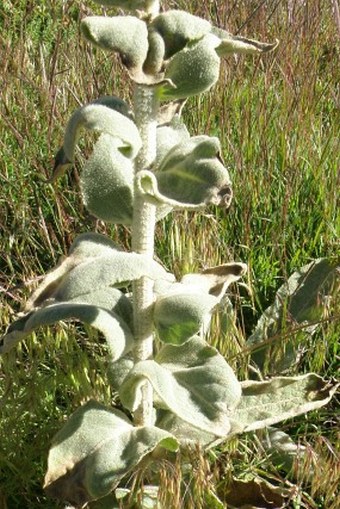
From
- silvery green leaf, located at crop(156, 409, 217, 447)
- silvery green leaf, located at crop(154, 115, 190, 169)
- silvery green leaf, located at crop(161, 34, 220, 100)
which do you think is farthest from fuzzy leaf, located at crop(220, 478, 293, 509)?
silvery green leaf, located at crop(161, 34, 220, 100)

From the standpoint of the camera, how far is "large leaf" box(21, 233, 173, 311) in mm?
1507

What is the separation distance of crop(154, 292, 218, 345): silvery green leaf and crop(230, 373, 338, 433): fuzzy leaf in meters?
0.34

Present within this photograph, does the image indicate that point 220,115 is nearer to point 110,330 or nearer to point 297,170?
point 297,170

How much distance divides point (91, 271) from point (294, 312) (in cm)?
94

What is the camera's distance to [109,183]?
1692mm

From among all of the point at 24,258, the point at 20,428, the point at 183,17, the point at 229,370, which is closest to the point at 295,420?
the point at 229,370

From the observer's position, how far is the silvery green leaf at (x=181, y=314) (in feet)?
5.28

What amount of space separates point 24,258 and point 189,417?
1.01m

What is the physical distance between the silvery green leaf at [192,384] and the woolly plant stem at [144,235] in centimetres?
7

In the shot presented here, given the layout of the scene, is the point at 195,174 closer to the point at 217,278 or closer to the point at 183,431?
the point at 217,278

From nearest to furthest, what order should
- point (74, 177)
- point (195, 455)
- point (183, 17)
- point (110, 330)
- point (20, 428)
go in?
point (183, 17)
point (110, 330)
point (195, 455)
point (20, 428)
point (74, 177)

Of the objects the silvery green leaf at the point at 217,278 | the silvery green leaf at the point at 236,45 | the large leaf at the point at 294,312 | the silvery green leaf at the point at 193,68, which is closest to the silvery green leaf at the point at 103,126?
the silvery green leaf at the point at 193,68

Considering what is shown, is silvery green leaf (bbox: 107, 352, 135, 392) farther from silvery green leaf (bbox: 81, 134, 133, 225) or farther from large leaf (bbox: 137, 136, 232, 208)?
large leaf (bbox: 137, 136, 232, 208)

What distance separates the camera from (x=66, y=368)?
204cm
